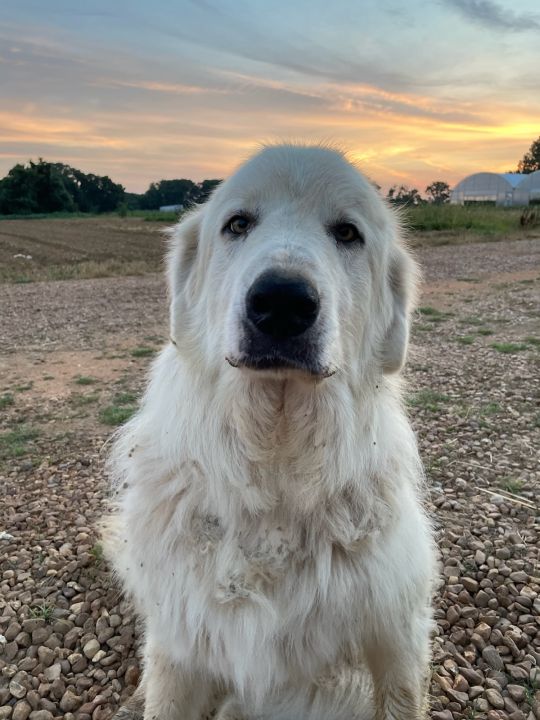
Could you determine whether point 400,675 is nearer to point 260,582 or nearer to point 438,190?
point 260,582

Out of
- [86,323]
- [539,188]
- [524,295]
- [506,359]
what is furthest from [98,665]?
[539,188]

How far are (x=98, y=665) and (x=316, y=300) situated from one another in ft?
6.46

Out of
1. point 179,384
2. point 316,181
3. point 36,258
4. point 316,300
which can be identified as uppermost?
point 316,181

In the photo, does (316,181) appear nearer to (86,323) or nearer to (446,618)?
(446,618)

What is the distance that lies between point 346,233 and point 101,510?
241 cm

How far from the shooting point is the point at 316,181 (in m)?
2.10

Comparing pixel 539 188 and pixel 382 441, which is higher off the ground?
pixel 539 188

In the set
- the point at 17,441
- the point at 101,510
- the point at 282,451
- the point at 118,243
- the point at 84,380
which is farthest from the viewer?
the point at 118,243

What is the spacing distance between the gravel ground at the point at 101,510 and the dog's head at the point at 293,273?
142cm

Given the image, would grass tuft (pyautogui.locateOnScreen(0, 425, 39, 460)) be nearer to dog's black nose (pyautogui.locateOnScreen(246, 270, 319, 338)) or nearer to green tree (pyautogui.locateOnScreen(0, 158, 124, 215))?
dog's black nose (pyautogui.locateOnScreen(246, 270, 319, 338))

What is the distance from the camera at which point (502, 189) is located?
169ft

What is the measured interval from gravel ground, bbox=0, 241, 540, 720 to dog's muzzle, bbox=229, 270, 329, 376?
5.41 ft

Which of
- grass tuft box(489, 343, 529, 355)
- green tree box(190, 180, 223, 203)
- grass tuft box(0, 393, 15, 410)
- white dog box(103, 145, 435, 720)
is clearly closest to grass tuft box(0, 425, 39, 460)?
grass tuft box(0, 393, 15, 410)

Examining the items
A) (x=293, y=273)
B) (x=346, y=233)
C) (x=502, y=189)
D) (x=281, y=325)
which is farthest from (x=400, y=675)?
(x=502, y=189)
